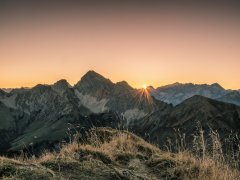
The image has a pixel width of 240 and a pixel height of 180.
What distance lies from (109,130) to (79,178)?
368 inches

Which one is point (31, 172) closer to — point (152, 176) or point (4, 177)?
point (4, 177)

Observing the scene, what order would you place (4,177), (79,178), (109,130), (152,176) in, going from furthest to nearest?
1. (109,130)
2. (152,176)
3. (79,178)
4. (4,177)

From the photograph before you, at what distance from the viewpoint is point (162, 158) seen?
1112cm

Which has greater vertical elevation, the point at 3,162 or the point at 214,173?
the point at 3,162

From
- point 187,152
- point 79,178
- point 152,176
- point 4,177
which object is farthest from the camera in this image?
point 187,152

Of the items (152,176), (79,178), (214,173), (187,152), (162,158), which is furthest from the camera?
(187,152)

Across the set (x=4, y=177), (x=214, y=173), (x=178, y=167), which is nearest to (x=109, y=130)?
(x=178, y=167)

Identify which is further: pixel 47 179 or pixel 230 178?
pixel 230 178

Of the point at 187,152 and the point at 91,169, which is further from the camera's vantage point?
the point at 187,152

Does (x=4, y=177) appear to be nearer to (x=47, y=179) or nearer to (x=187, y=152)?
(x=47, y=179)

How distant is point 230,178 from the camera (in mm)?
8508

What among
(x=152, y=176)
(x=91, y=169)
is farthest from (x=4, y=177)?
(x=152, y=176)

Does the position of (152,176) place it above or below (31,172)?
below

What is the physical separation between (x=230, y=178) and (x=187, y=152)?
11.9ft
